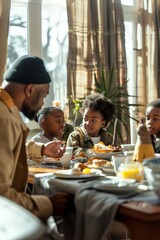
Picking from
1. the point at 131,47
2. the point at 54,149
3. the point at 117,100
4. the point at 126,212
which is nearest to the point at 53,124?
the point at 54,149

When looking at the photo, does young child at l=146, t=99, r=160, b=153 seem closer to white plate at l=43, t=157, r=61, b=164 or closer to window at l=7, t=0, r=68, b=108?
white plate at l=43, t=157, r=61, b=164

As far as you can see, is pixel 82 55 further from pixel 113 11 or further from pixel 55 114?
pixel 55 114

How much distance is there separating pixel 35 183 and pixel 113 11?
10.3 feet

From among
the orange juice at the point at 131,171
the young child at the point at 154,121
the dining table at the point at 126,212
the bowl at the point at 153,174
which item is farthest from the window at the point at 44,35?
the bowl at the point at 153,174

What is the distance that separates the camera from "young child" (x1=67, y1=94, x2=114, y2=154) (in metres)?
3.40

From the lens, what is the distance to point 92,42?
15.3ft

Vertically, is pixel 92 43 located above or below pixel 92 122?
above

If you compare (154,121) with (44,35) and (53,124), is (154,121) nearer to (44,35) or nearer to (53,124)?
(53,124)

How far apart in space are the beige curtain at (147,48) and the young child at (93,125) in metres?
1.46

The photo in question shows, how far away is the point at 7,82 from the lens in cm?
203

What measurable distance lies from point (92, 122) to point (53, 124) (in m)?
0.32

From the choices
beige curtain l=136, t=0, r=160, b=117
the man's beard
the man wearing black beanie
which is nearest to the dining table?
the man wearing black beanie

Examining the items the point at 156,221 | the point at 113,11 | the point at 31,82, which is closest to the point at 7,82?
the point at 31,82

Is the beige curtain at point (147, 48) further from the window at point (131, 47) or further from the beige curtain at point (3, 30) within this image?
the beige curtain at point (3, 30)
